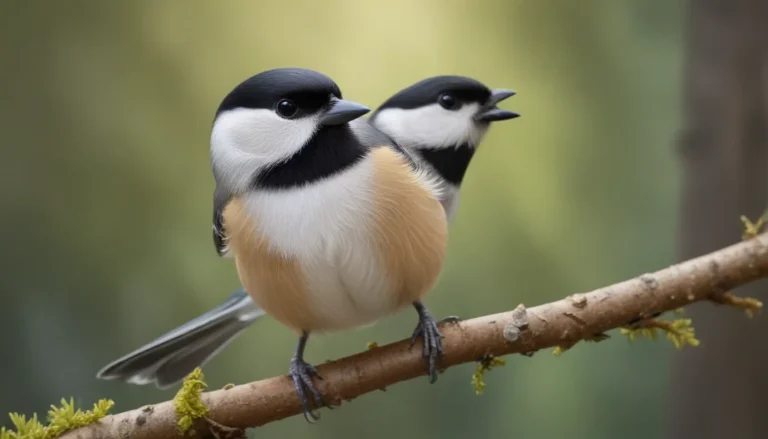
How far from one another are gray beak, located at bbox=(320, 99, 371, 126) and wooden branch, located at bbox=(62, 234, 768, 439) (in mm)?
346

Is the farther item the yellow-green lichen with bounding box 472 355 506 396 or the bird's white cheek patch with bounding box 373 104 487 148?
the bird's white cheek patch with bounding box 373 104 487 148

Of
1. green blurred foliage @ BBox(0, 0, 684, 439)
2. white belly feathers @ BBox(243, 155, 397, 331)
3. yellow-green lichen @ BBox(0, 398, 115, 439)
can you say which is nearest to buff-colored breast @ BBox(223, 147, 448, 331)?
white belly feathers @ BBox(243, 155, 397, 331)

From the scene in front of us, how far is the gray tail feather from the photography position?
125 centimetres

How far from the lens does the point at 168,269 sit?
1609 millimetres

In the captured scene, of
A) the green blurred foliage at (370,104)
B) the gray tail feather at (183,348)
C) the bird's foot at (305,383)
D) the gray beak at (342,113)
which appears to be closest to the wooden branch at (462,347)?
the bird's foot at (305,383)

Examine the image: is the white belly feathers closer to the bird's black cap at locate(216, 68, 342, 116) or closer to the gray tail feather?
the bird's black cap at locate(216, 68, 342, 116)

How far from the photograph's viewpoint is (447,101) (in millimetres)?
1403

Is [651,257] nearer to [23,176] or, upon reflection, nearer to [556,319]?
[556,319]

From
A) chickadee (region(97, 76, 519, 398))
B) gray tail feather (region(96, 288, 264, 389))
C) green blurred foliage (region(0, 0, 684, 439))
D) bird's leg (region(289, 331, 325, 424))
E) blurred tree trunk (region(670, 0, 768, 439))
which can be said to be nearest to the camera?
bird's leg (region(289, 331, 325, 424))

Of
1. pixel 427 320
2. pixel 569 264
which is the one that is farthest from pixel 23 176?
pixel 569 264

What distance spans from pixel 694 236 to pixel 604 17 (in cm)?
57

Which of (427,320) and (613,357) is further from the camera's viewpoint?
(613,357)

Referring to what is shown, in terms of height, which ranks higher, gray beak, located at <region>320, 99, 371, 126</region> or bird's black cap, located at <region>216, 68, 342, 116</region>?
bird's black cap, located at <region>216, 68, 342, 116</region>

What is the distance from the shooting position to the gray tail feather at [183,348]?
125 centimetres
